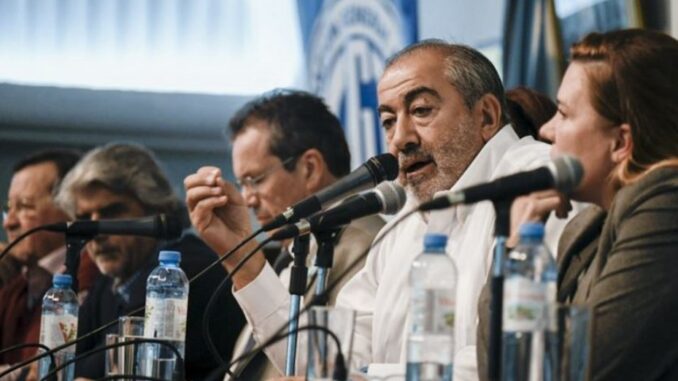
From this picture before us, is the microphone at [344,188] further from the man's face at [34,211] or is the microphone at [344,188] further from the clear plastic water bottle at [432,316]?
the man's face at [34,211]

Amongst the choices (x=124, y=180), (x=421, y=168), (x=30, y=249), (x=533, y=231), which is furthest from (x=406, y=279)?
(x=30, y=249)

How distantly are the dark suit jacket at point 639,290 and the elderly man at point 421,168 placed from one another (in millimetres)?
567

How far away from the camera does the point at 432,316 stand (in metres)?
2.00

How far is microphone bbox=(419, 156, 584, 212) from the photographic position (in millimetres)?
1792

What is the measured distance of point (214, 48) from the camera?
20.1 feet

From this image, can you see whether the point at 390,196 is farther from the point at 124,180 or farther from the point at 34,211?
the point at 34,211

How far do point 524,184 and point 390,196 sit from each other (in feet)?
1.69

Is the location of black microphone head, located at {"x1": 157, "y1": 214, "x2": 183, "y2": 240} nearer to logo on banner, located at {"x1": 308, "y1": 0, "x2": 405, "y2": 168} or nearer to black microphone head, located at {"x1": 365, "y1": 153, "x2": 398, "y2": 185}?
black microphone head, located at {"x1": 365, "y1": 153, "x2": 398, "y2": 185}

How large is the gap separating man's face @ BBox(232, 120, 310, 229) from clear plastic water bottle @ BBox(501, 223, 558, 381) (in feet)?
6.20

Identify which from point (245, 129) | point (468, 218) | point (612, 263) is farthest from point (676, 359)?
point (245, 129)

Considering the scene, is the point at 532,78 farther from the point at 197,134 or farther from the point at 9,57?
the point at 9,57

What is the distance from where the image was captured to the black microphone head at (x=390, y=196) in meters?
2.27

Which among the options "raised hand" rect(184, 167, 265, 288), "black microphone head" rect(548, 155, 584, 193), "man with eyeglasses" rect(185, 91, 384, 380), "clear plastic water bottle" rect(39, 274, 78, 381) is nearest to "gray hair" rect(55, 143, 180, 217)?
"man with eyeglasses" rect(185, 91, 384, 380)

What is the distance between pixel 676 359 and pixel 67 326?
127cm
